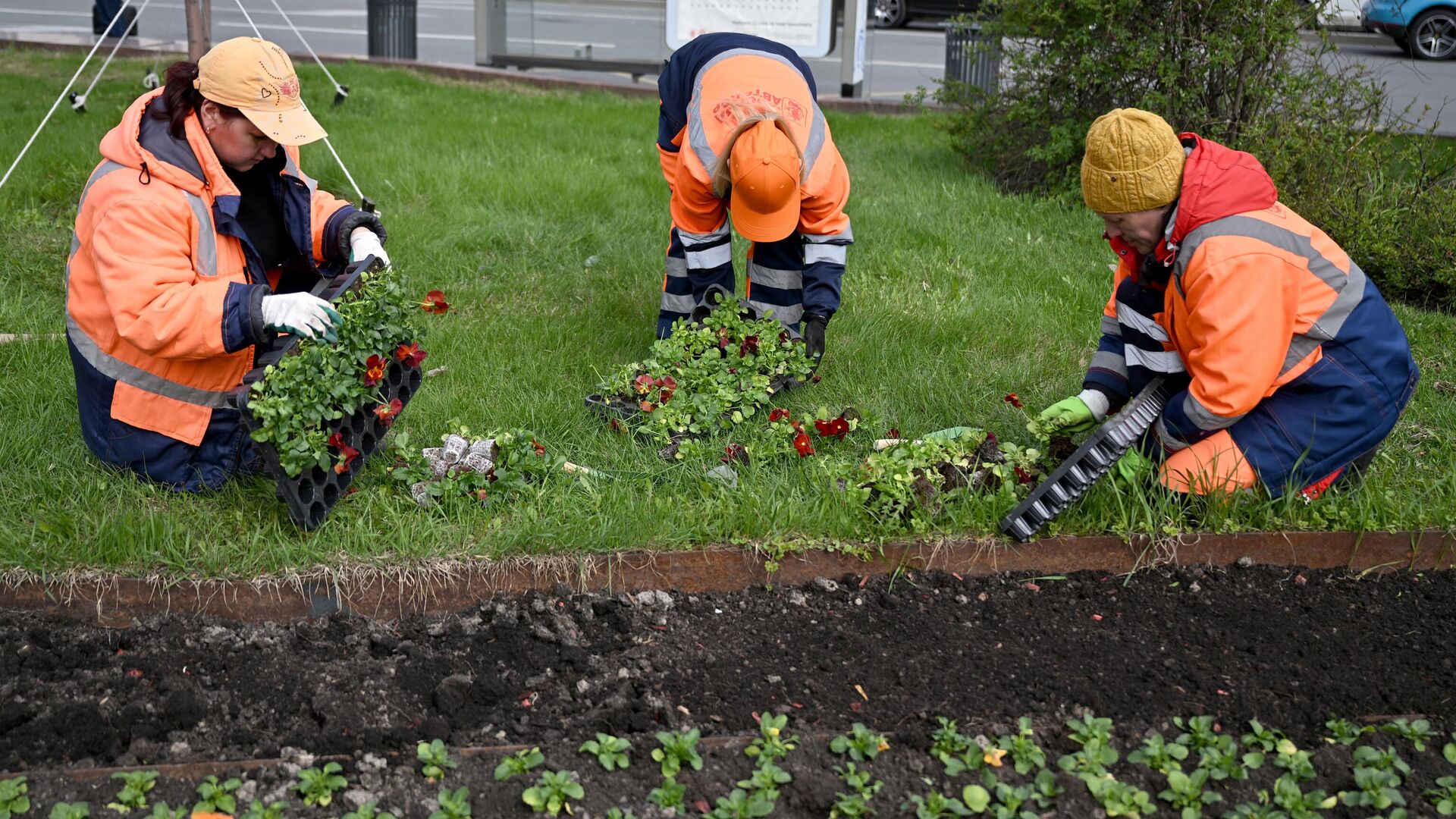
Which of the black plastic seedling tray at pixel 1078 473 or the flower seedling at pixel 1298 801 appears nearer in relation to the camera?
the flower seedling at pixel 1298 801

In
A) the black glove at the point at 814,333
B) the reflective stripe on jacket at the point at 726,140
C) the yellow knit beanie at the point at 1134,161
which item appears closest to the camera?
the yellow knit beanie at the point at 1134,161

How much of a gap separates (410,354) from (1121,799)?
7.41ft

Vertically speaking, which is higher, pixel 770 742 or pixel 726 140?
pixel 726 140

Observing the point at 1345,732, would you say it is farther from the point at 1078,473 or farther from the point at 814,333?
the point at 814,333

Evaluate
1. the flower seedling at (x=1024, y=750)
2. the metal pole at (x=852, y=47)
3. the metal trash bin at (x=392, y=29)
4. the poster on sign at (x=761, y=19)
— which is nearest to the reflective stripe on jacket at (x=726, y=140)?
the flower seedling at (x=1024, y=750)

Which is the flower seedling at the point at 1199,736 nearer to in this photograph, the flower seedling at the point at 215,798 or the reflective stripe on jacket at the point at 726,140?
the flower seedling at the point at 215,798

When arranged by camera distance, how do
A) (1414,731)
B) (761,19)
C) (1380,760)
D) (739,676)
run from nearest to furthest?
(1380,760), (1414,731), (739,676), (761,19)

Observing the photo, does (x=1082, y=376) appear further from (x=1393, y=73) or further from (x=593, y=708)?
(x=1393, y=73)

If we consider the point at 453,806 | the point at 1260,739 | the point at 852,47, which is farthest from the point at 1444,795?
the point at 852,47

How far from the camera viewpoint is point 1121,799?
2480 millimetres

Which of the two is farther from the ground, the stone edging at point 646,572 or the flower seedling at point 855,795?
the stone edging at point 646,572

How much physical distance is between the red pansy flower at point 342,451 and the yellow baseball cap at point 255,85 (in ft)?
2.62

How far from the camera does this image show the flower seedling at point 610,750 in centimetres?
256

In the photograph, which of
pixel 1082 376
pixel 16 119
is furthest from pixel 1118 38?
pixel 16 119
